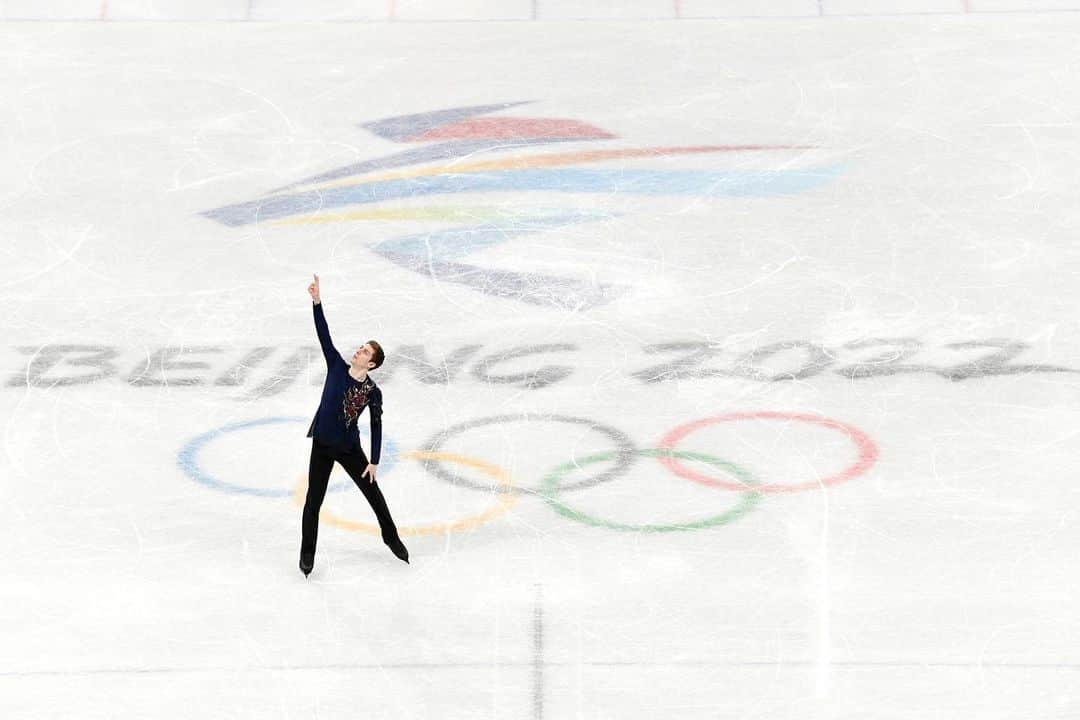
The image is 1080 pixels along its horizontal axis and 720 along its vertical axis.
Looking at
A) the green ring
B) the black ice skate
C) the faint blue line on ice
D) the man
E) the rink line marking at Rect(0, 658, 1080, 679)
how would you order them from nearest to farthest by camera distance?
the rink line marking at Rect(0, 658, 1080, 679) → the man → the black ice skate → the green ring → the faint blue line on ice

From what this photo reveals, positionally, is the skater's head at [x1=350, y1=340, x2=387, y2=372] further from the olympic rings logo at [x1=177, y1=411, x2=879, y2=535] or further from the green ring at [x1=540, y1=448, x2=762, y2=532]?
the green ring at [x1=540, y1=448, x2=762, y2=532]

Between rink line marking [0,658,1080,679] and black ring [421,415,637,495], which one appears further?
black ring [421,415,637,495]

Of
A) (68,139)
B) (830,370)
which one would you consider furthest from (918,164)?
(68,139)

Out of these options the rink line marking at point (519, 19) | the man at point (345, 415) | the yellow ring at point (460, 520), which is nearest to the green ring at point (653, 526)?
the yellow ring at point (460, 520)

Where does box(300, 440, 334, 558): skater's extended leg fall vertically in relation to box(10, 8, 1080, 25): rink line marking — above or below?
below

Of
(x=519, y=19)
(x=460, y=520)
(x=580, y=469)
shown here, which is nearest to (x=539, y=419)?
(x=580, y=469)

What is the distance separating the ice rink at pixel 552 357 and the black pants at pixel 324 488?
325 millimetres

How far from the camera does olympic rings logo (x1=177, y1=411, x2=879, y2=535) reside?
41.6 ft

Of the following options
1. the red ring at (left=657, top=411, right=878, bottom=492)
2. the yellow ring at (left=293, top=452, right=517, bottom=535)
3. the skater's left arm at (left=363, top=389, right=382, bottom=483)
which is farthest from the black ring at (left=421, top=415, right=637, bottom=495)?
the skater's left arm at (left=363, top=389, right=382, bottom=483)

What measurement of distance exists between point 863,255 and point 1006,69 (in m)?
5.25

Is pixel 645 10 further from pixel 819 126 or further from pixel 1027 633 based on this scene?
pixel 1027 633

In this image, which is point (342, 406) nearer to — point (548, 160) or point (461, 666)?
point (461, 666)

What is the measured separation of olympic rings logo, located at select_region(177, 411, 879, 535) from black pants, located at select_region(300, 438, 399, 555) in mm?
767

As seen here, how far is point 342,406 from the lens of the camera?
11258 mm
